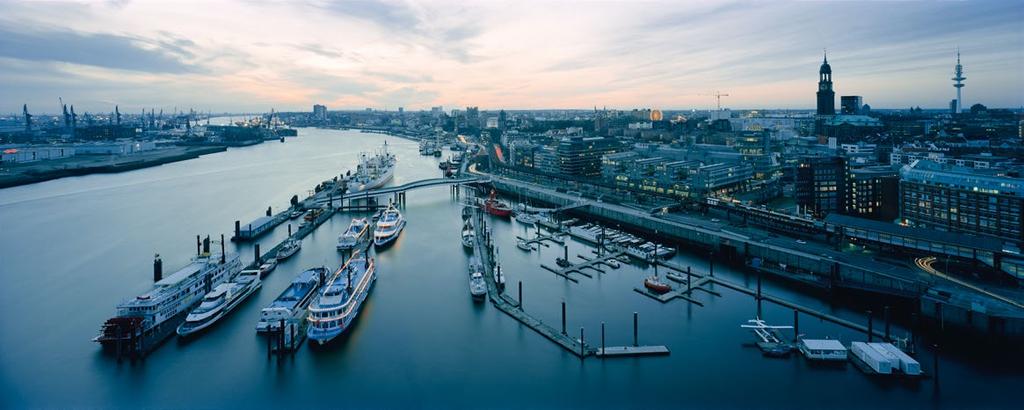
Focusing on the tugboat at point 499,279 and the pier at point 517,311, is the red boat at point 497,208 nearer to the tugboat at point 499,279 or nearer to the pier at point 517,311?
the pier at point 517,311

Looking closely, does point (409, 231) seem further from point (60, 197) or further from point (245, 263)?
point (60, 197)

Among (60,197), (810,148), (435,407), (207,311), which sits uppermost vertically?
(810,148)

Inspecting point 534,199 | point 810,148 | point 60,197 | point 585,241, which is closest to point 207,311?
point 585,241

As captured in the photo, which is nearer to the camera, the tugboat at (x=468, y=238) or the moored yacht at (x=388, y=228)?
the tugboat at (x=468, y=238)

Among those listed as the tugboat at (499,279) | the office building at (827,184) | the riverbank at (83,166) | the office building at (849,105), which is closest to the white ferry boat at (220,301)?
the tugboat at (499,279)

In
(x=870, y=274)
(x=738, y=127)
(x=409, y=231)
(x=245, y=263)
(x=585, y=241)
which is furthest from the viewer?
(x=738, y=127)

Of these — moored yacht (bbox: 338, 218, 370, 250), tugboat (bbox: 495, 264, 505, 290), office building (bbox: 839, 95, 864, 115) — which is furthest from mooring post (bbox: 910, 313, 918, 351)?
office building (bbox: 839, 95, 864, 115)

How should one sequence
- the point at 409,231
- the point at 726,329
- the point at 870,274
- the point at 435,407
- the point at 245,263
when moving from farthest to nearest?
the point at 409,231 → the point at 245,263 → the point at 870,274 → the point at 726,329 → the point at 435,407

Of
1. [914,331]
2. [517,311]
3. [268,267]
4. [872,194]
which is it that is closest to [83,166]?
[268,267]
